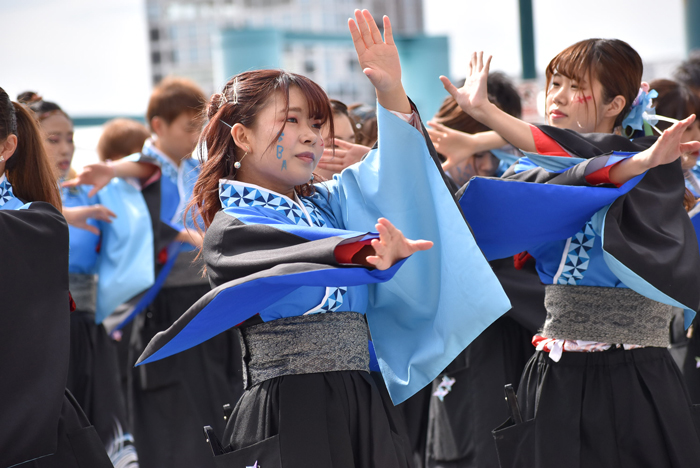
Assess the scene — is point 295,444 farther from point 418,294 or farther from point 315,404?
point 418,294

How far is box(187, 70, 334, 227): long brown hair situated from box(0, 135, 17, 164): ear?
0.54m

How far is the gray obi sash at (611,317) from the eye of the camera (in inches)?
81.4

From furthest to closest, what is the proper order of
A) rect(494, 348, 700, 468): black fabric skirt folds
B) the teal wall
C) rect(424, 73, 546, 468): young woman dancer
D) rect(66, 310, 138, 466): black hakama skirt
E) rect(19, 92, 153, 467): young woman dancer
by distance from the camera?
the teal wall
rect(19, 92, 153, 467): young woman dancer
rect(66, 310, 138, 466): black hakama skirt
rect(424, 73, 546, 468): young woman dancer
rect(494, 348, 700, 468): black fabric skirt folds

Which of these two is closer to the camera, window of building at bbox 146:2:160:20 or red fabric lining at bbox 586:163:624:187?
red fabric lining at bbox 586:163:624:187

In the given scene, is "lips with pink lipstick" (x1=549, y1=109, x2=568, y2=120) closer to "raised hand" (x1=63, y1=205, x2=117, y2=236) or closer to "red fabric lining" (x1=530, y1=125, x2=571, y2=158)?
"red fabric lining" (x1=530, y1=125, x2=571, y2=158)

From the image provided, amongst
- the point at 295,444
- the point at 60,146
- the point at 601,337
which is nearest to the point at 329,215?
the point at 295,444

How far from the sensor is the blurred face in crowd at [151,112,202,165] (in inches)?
154

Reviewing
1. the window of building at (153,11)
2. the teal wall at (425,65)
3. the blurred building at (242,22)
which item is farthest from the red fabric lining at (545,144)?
the window of building at (153,11)

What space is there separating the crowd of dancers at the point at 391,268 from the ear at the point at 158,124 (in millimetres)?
1712

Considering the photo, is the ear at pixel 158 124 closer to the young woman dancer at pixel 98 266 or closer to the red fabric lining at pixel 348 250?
the young woman dancer at pixel 98 266

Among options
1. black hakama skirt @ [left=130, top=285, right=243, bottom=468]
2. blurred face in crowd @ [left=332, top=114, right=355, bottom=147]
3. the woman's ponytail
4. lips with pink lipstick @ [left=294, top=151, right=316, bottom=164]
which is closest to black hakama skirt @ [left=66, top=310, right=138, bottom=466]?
black hakama skirt @ [left=130, top=285, right=243, bottom=468]

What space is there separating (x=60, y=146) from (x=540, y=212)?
7.51 ft

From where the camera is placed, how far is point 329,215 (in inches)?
78.2

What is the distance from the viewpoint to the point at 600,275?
2096 millimetres
